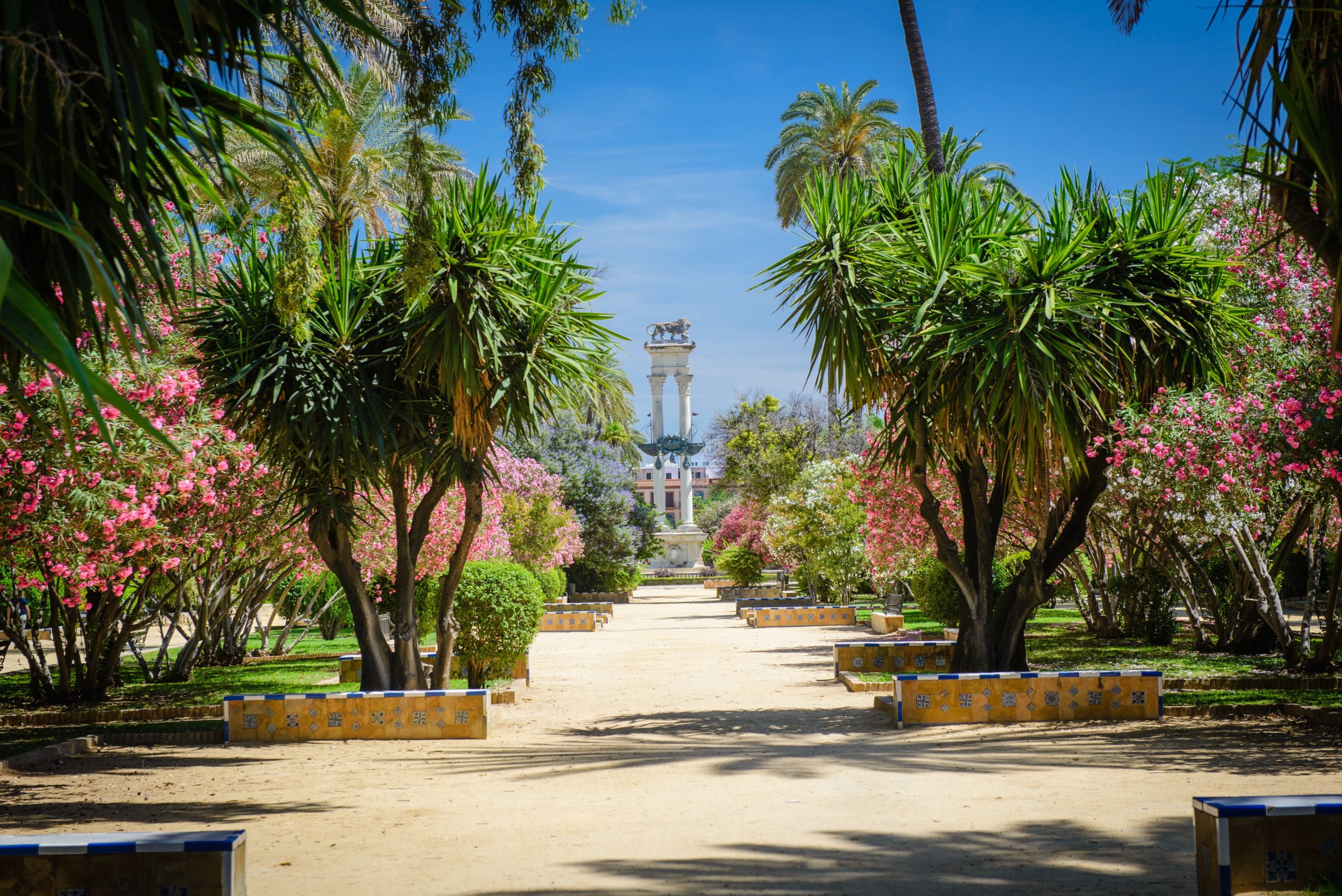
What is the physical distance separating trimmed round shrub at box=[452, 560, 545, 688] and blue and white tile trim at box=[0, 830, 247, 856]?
29.1 feet

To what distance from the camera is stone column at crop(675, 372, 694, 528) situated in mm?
63812

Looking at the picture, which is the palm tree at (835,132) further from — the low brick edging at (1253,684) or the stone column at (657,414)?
the stone column at (657,414)

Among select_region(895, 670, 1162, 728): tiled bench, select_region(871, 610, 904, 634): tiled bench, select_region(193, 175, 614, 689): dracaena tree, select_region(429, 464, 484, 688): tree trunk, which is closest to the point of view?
select_region(193, 175, 614, 689): dracaena tree

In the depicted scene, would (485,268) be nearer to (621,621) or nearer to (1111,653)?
(1111,653)

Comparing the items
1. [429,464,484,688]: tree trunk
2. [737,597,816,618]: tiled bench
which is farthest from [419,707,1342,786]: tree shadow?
[737,597,816,618]: tiled bench

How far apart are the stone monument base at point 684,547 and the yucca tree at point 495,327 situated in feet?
171

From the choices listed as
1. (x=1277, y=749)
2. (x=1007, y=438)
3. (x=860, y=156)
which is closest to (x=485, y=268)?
(x=1007, y=438)

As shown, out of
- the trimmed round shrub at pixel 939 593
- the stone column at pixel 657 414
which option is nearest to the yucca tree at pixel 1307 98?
the trimmed round shrub at pixel 939 593

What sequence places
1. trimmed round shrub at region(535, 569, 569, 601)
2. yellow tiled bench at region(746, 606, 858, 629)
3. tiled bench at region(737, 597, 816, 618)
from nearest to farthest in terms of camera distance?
1. yellow tiled bench at region(746, 606, 858, 629)
2. trimmed round shrub at region(535, 569, 569, 601)
3. tiled bench at region(737, 597, 816, 618)

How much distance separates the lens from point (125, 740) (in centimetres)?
1053

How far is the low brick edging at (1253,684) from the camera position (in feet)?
40.1

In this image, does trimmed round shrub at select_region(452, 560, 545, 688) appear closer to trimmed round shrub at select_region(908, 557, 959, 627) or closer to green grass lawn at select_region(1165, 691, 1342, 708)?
green grass lawn at select_region(1165, 691, 1342, 708)

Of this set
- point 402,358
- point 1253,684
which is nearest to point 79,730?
point 402,358

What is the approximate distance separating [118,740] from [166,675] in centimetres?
698
